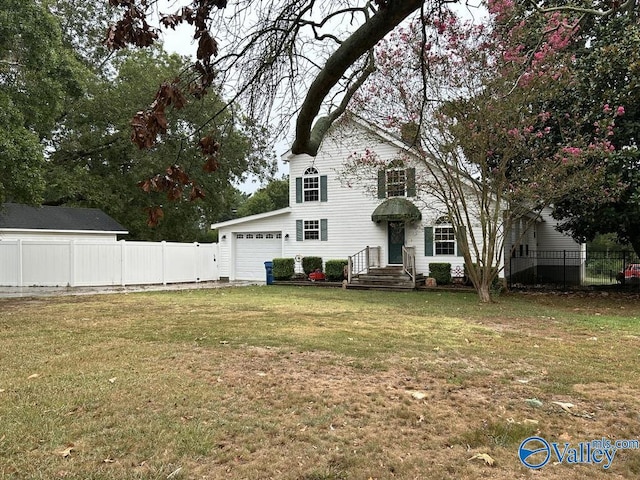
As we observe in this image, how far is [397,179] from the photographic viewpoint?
574 inches

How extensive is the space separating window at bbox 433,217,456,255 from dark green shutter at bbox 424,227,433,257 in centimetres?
15

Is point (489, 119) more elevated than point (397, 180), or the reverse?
point (489, 119)

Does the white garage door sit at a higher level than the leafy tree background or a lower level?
lower

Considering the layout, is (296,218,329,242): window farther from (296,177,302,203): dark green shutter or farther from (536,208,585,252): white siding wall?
(536,208,585,252): white siding wall

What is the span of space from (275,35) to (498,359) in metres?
4.36

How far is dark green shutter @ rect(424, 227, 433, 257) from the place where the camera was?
56.6 feet

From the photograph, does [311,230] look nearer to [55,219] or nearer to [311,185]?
[311,185]

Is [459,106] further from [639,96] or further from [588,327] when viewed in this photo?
[588,327]

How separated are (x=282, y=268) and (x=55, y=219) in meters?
10.8

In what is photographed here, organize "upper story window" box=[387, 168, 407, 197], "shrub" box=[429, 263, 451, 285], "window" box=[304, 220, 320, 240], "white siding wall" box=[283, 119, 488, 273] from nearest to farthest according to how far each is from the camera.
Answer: "upper story window" box=[387, 168, 407, 197] < "shrub" box=[429, 263, 451, 285] < "white siding wall" box=[283, 119, 488, 273] < "window" box=[304, 220, 320, 240]

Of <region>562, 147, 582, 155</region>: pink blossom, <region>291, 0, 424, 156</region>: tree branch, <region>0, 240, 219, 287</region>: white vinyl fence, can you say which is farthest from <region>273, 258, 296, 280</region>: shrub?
<region>291, 0, 424, 156</region>: tree branch

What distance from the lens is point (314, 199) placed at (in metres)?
19.4

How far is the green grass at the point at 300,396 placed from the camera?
9.35 ft

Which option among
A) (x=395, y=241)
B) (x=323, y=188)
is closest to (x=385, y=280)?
(x=395, y=241)
